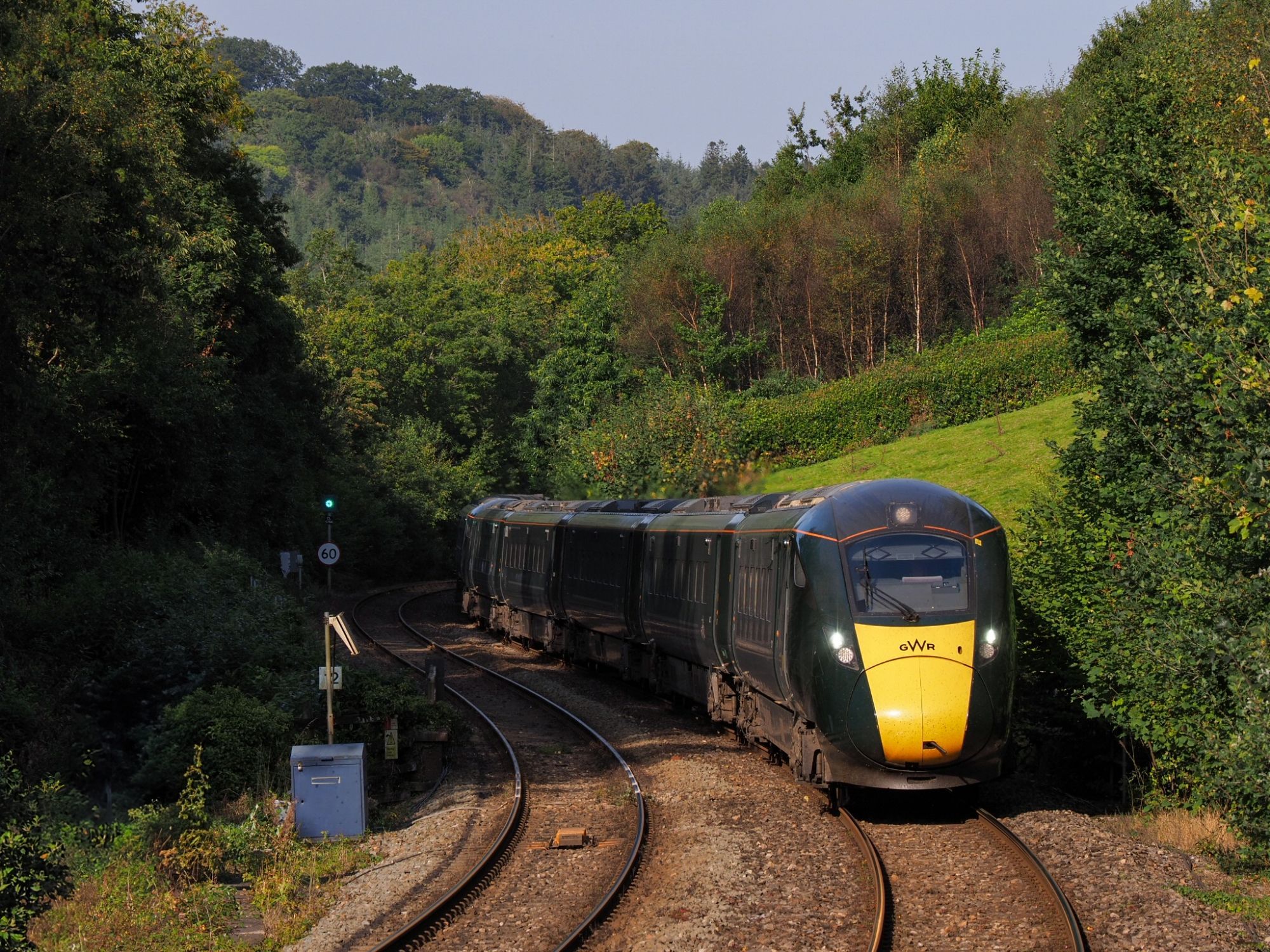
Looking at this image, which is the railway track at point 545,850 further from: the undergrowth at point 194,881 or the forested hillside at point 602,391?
the forested hillside at point 602,391

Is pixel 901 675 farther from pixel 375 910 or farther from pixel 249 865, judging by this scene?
pixel 249 865

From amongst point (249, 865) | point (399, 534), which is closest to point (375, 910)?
point (249, 865)

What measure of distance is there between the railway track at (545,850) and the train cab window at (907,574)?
3.24 meters

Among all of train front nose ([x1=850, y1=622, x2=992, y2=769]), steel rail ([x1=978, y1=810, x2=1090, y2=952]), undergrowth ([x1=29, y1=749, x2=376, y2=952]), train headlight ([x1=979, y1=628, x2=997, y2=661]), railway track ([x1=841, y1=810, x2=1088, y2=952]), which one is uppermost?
train headlight ([x1=979, y1=628, x2=997, y2=661])

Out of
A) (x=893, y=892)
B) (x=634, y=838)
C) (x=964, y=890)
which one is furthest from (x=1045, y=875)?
(x=634, y=838)

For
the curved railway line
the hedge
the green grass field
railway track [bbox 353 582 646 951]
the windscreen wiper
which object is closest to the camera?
the curved railway line

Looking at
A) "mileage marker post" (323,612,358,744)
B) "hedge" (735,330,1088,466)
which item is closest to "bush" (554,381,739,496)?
"hedge" (735,330,1088,466)

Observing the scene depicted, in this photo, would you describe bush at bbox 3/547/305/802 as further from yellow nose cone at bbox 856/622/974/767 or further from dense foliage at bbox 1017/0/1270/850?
dense foliage at bbox 1017/0/1270/850

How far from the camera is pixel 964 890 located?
1059cm

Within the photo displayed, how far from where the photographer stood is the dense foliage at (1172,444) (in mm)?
11672

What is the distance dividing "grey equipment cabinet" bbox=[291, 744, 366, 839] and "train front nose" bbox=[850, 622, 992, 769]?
5.33 m

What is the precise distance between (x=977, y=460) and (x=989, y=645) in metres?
26.3

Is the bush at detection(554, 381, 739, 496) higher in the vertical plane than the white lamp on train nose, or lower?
higher

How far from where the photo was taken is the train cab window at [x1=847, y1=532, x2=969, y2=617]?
12562 mm
